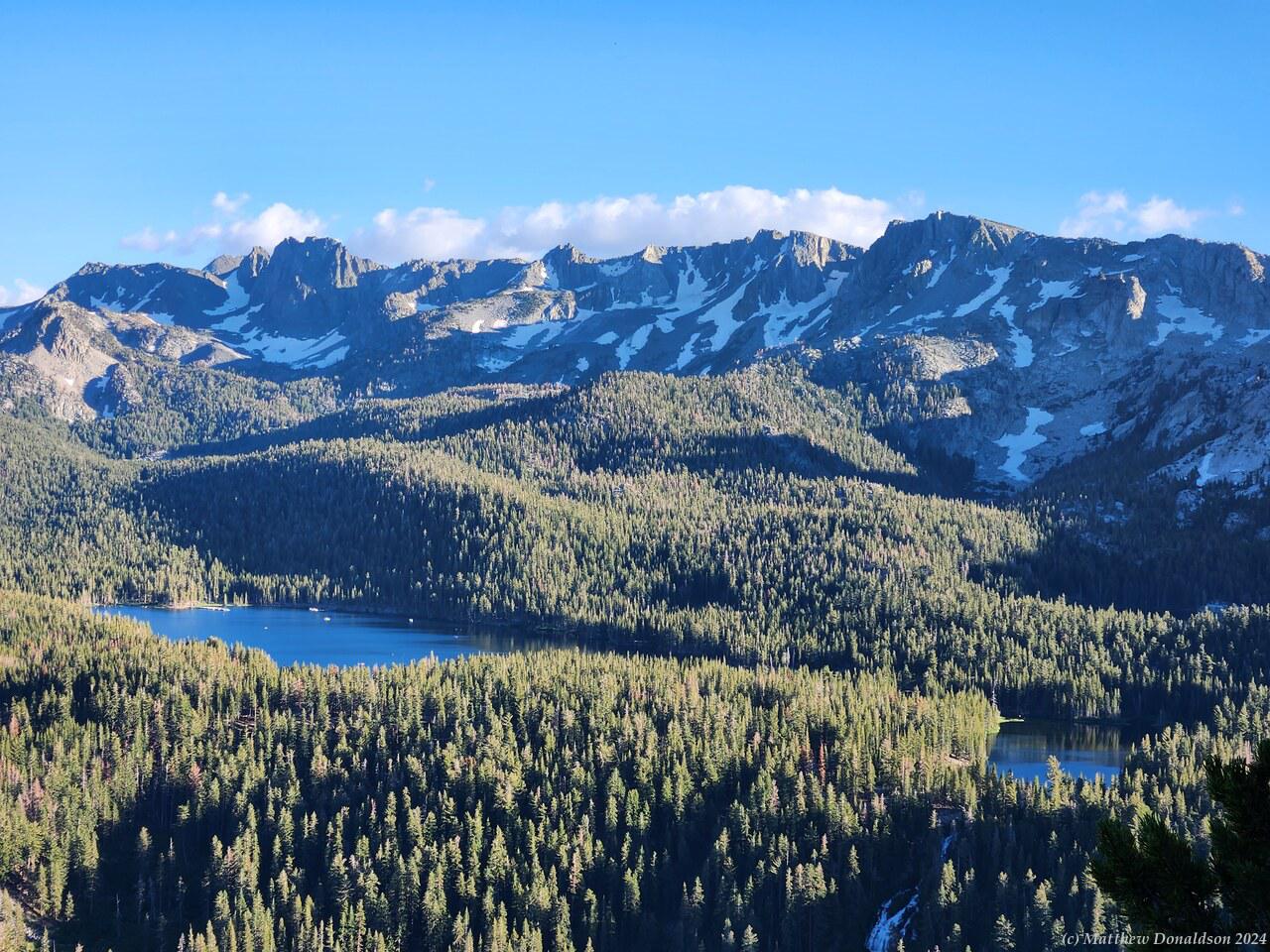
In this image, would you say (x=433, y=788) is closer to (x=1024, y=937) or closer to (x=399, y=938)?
(x=399, y=938)

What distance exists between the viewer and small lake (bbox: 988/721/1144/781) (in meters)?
172

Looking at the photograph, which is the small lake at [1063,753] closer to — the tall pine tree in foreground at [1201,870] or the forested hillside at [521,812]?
the forested hillside at [521,812]

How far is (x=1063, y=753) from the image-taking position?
608ft

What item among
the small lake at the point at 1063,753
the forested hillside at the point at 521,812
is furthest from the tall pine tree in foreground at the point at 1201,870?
the small lake at the point at 1063,753

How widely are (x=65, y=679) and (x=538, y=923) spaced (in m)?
93.6

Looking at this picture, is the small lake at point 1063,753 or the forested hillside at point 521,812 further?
the small lake at point 1063,753

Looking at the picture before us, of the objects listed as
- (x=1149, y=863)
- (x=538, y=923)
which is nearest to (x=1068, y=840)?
(x=538, y=923)

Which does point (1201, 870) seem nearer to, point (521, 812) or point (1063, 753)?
point (521, 812)

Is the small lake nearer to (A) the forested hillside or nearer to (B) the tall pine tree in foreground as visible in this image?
(A) the forested hillside

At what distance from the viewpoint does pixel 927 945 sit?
11406cm

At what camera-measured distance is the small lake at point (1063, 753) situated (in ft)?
563

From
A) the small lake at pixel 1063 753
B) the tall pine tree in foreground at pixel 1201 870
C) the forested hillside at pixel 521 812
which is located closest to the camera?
the tall pine tree in foreground at pixel 1201 870

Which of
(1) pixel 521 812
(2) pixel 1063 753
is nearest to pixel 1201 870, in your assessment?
(1) pixel 521 812

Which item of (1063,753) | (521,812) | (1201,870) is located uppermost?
(1201,870)
